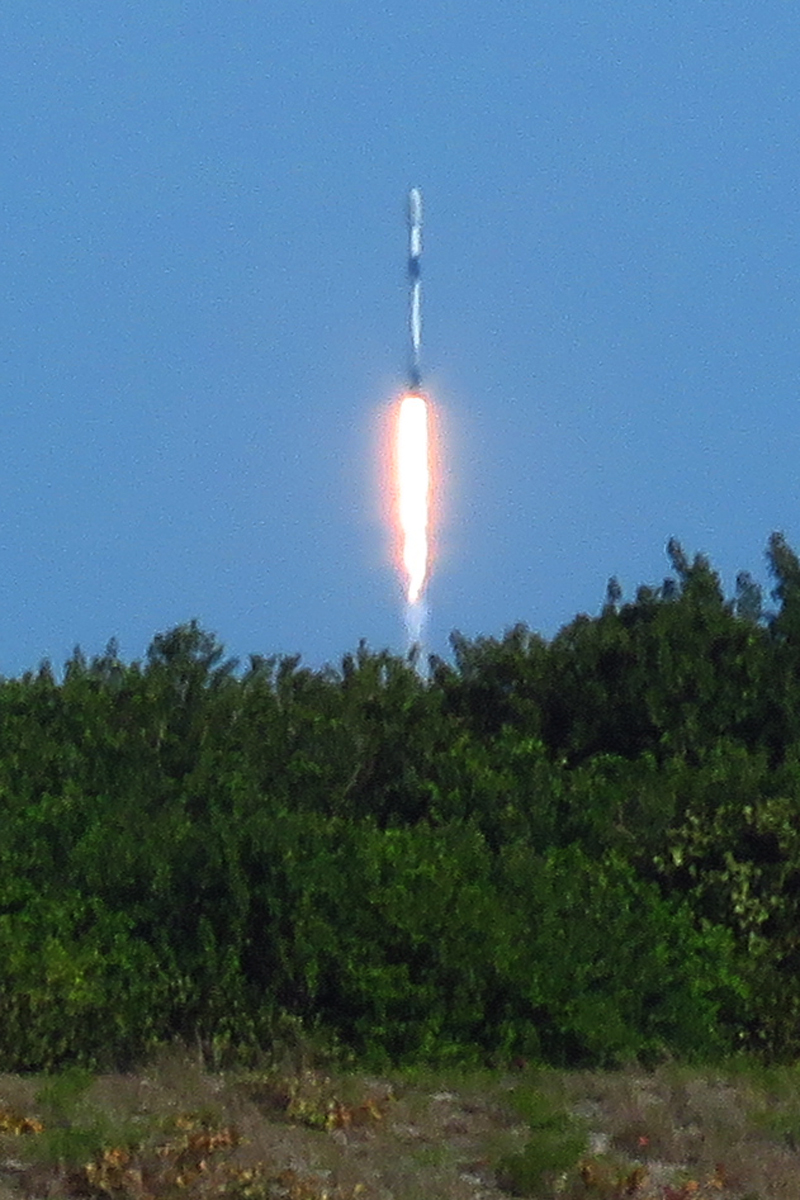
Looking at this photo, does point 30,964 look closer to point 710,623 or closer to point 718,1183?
point 718,1183

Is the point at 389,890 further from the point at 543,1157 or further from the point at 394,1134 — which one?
the point at 543,1157

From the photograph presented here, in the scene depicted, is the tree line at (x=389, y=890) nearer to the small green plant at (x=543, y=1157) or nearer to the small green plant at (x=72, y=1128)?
the small green plant at (x=72, y=1128)

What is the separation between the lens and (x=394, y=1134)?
833 centimetres

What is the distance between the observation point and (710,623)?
15.5m

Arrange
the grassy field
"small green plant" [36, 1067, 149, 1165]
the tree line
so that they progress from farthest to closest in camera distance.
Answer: the tree line
"small green plant" [36, 1067, 149, 1165]
the grassy field

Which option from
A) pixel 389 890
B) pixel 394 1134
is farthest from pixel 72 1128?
pixel 389 890

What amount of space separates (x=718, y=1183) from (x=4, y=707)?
9.08 metres

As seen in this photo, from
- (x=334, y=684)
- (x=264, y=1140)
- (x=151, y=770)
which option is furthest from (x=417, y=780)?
(x=264, y=1140)

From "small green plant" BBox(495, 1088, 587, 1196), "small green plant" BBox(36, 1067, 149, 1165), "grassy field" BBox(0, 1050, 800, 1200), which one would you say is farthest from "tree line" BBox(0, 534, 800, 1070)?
"small green plant" BBox(495, 1088, 587, 1196)

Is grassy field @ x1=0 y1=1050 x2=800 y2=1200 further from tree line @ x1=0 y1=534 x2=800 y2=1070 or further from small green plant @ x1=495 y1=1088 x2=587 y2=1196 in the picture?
tree line @ x1=0 y1=534 x2=800 y2=1070

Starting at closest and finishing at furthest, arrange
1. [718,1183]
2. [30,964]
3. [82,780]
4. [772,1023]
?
1. [718,1183]
2. [30,964]
3. [772,1023]
4. [82,780]

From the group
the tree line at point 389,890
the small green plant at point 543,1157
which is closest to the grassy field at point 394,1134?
the small green plant at point 543,1157

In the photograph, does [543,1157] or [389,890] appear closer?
[543,1157]

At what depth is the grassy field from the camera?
24.4ft
